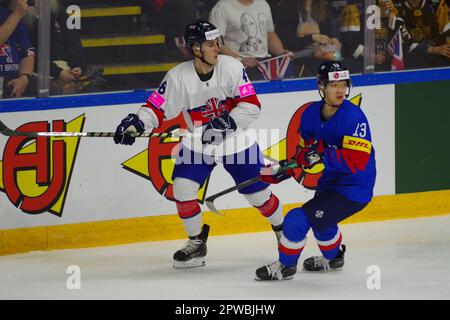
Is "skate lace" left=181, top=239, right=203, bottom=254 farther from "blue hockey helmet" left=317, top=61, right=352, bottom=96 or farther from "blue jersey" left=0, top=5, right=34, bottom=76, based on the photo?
"blue jersey" left=0, top=5, right=34, bottom=76

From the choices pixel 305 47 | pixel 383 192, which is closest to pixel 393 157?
pixel 383 192

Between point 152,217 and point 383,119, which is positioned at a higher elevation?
point 383,119

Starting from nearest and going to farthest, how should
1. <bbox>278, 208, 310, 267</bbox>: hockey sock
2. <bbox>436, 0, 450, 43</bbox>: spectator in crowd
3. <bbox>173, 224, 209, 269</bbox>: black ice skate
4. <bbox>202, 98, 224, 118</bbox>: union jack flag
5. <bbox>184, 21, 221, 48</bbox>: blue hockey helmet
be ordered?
<bbox>278, 208, 310, 267</bbox>: hockey sock → <bbox>184, 21, 221, 48</bbox>: blue hockey helmet → <bbox>202, 98, 224, 118</bbox>: union jack flag → <bbox>173, 224, 209, 269</bbox>: black ice skate → <bbox>436, 0, 450, 43</bbox>: spectator in crowd

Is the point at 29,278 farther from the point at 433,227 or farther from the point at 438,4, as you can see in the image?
the point at 438,4

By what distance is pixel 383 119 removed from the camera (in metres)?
7.61

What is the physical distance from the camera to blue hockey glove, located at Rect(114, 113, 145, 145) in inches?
247

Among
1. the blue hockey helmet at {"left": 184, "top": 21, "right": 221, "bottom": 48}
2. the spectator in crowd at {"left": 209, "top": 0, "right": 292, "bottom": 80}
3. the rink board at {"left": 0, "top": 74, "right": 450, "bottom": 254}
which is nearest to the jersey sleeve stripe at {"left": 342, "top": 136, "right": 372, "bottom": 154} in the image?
the blue hockey helmet at {"left": 184, "top": 21, "right": 221, "bottom": 48}

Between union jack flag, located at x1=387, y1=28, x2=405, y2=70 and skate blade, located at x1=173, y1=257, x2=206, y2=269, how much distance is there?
1868mm

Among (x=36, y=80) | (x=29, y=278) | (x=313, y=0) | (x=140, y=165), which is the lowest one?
(x=29, y=278)

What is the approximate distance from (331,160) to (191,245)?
104cm

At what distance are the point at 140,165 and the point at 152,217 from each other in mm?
310

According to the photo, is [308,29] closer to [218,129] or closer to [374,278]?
[218,129]

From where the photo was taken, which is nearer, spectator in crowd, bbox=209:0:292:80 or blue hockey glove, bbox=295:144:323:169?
blue hockey glove, bbox=295:144:323:169

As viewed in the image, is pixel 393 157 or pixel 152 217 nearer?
pixel 152 217
